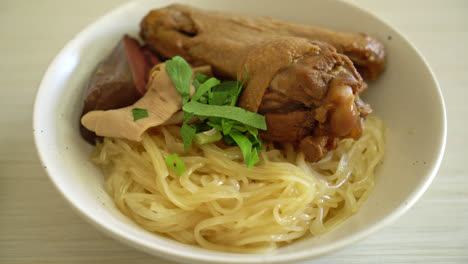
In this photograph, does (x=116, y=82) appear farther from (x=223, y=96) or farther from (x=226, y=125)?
(x=226, y=125)

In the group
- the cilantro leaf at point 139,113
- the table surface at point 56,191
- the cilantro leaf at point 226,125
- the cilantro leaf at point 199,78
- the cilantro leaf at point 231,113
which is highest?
the cilantro leaf at point 199,78

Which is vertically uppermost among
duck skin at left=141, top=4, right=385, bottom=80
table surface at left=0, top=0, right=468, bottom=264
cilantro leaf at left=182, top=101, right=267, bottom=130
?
duck skin at left=141, top=4, right=385, bottom=80

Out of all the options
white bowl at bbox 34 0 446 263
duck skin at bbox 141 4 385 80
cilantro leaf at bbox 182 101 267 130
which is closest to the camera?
white bowl at bbox 34 0 446 263

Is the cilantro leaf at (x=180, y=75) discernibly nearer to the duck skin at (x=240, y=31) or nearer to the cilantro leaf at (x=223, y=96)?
the cilantro leaf at (x=223, y=96)

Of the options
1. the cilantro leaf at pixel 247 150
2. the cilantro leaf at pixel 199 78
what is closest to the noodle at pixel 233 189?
the cilantro leaf at pixel 247 150

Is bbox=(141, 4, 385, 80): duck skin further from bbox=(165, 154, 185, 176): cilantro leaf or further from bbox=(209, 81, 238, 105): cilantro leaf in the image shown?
bbox=(165, 154, 185, 176): cilantro leaf

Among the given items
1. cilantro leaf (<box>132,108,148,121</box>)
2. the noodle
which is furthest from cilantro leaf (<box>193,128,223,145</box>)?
cilantro leaf (<box>132,108,148,121</box>)

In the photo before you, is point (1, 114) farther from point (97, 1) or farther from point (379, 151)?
point (379, 151)

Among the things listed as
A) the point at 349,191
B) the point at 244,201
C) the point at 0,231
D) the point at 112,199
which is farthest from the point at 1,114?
the point at 349,191
